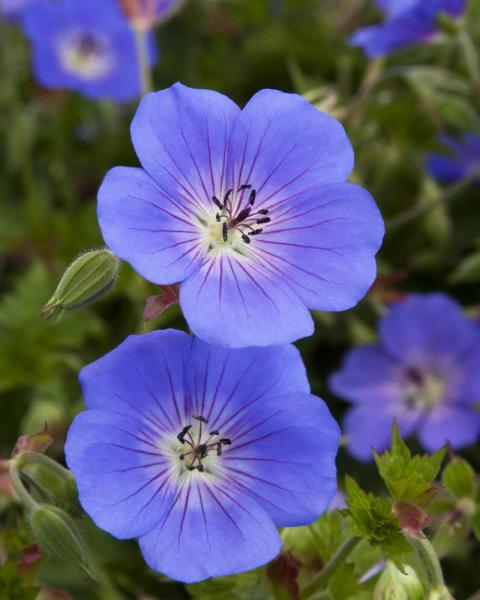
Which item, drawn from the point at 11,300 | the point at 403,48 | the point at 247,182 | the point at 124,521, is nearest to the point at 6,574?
the point at 124,521

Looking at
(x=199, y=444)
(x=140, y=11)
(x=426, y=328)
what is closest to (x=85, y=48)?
(x=140, y=11)

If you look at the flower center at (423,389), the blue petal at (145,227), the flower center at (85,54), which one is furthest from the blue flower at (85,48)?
the blue petal at (145,227)

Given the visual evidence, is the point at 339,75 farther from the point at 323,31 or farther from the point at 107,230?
the point at 107,230

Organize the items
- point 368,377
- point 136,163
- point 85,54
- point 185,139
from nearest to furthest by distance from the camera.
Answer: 1. point 185,139
2. point 368,377
3. point 136,163
4. point 85,54

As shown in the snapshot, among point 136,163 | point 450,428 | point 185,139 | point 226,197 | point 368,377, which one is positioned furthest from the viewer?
point 136,163

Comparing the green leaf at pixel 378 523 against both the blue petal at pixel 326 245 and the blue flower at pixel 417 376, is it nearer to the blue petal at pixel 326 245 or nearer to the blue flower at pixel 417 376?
the blue petal at pixel 326 245

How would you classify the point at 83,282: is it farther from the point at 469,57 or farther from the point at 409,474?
the point at 469,57
